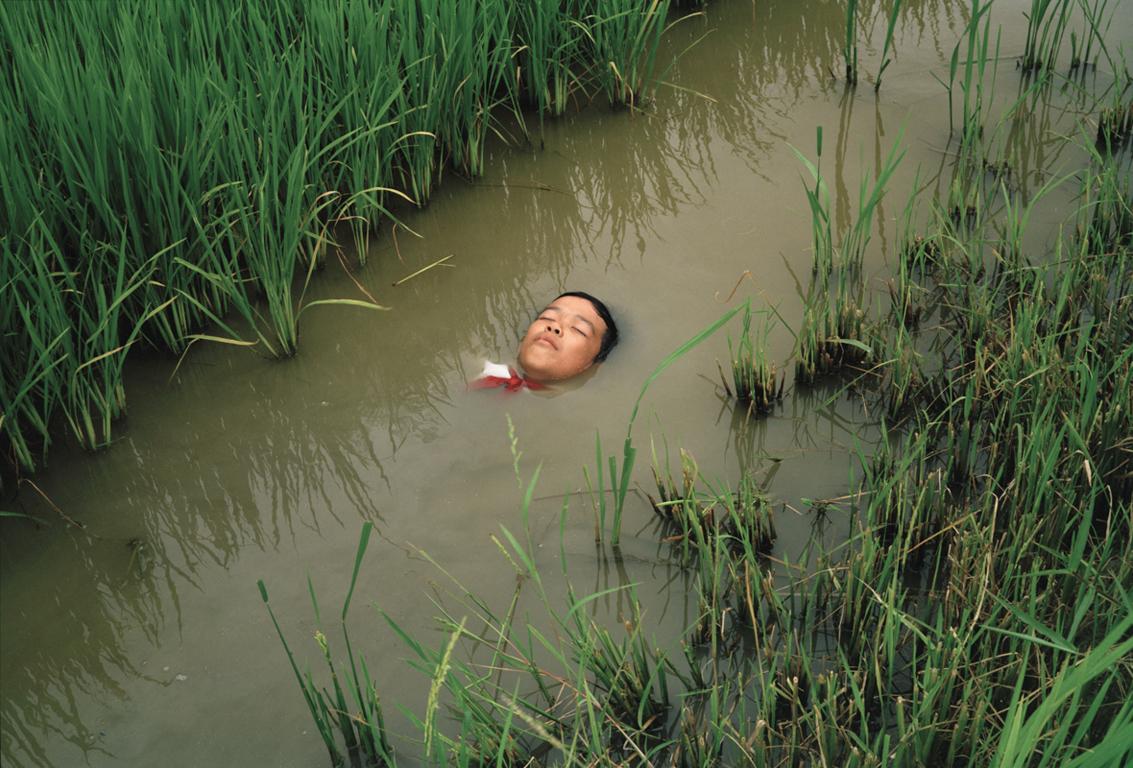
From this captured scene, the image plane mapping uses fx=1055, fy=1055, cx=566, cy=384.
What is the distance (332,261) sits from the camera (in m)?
3.32

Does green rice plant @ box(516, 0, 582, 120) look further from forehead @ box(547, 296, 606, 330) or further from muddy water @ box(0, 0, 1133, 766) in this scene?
forehead @ box(547, 296, 606, 330)

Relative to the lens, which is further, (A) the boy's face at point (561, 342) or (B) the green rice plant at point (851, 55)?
(B) the green rice plant at point (851, 55)

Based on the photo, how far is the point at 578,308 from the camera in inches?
114

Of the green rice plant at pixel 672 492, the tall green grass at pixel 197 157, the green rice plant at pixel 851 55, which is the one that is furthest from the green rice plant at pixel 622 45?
the green rice plant at pixel 672 492

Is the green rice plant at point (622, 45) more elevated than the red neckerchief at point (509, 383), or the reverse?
the green rice plant at point (622, 45)

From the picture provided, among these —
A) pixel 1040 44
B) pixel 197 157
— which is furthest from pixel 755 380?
pixel 1040 44

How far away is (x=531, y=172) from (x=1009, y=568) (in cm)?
224

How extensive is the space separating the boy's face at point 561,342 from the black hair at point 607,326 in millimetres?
34

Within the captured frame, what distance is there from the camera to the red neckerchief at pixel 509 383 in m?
2.85

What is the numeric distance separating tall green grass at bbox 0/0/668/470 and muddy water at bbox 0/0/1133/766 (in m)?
0.16

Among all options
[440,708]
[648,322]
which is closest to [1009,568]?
[440,708]

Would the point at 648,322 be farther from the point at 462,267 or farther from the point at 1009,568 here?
the point at 1009,568

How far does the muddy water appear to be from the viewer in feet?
7.23

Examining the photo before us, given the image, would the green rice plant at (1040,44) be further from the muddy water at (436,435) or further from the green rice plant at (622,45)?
the green rice plant at (622,45)
